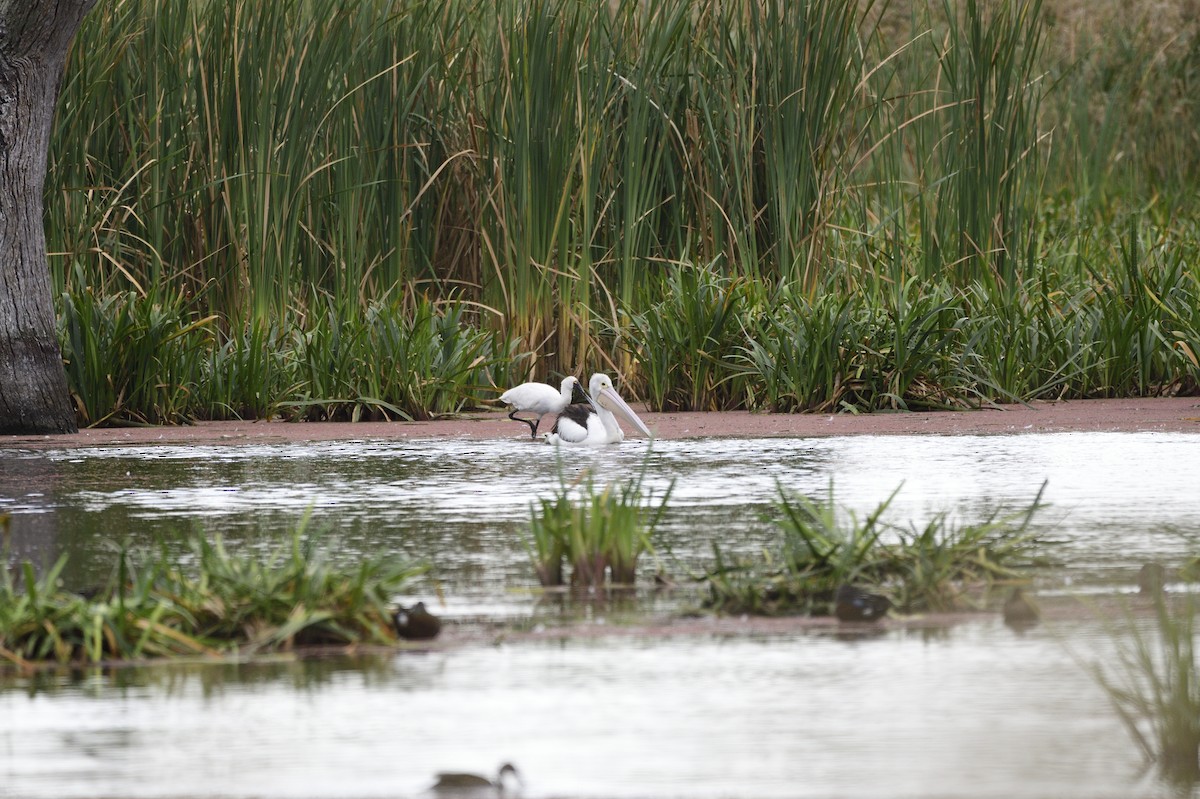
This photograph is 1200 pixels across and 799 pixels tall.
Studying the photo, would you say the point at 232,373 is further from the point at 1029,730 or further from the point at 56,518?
the point at 1029,730

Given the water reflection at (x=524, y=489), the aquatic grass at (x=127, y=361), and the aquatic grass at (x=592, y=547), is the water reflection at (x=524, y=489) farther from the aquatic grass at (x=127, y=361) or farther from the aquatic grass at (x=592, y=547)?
the aquatic grass at (x=127, y=361)

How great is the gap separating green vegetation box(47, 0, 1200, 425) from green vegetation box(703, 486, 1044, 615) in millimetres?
5532

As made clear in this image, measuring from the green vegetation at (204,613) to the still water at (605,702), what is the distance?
16 centimetres

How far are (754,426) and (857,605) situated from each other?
563 centimetres

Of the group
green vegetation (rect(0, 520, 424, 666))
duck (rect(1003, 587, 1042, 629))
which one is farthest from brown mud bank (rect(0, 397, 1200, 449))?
green vegetation (rect(0, 520, 424, 666))

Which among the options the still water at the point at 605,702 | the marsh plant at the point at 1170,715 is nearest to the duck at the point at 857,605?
the still water at the point at 605,702

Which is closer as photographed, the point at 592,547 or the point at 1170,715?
the point at 1170,715

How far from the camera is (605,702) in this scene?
13.8 ft

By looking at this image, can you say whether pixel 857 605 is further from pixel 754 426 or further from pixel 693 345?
pixel 693 345

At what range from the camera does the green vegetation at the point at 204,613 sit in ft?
15.7

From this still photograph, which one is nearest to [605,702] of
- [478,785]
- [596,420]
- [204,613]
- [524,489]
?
[478,785]

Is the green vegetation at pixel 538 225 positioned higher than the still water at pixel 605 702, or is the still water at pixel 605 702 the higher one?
the green vegetation at pixel 538 225

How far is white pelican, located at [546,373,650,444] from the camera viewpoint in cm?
1020

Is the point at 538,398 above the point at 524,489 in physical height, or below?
above
